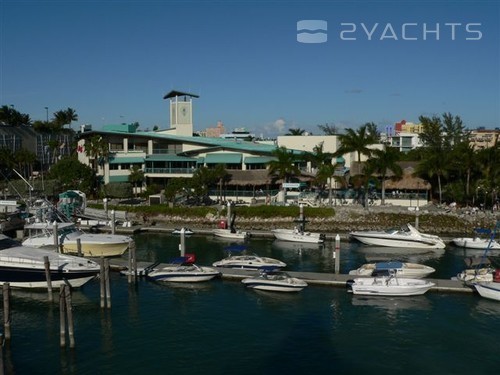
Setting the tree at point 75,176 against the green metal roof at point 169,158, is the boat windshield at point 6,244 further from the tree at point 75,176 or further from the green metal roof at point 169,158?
the green metal roof at point 169,158

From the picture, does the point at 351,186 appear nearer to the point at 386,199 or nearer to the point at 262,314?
the point at 386,199

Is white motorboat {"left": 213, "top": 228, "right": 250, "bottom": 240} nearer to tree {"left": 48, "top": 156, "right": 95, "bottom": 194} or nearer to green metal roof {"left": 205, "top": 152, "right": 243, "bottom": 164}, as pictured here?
green metal roof {"left": 205, "top": 152, "right": 243, "bottom": 164}

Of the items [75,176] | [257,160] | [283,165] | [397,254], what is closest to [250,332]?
[397,254]

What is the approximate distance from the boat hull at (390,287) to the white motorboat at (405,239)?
1563 cm

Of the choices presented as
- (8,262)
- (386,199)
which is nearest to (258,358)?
(8,262)

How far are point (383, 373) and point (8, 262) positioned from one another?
89.4ft

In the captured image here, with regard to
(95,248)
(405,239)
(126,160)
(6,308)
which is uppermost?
(126,160)

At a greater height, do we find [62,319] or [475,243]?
[475,243]

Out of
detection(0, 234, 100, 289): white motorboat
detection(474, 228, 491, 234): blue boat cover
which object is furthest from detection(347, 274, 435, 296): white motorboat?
detection(474, 228, 491, 234): blue boat cover

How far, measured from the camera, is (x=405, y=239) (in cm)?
5506

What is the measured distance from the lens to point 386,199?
75.6m

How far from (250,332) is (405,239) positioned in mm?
27303

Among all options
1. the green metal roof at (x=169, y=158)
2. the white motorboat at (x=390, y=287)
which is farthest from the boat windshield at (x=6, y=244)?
the green metal roof at (x=169, y=158)

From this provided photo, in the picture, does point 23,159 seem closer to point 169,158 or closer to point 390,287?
point 169,158
